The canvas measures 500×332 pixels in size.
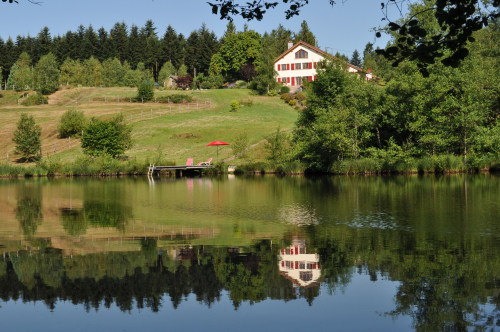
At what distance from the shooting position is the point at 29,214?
64.5 ft

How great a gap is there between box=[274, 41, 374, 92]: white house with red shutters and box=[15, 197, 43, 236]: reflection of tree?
79500 millimetres

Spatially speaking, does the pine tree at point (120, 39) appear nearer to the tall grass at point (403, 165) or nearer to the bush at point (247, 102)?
the bush at point (247, 102)

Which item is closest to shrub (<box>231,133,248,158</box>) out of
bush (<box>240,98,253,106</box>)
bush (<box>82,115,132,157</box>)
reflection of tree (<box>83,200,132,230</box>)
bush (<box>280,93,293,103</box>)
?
bush (<box>82,115,132,157</box>)

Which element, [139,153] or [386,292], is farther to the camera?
[139,153]

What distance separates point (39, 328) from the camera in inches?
266

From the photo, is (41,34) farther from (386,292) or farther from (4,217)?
(386,292)

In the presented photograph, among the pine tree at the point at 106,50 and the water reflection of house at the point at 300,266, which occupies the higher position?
the pine tree at the point at 106,50

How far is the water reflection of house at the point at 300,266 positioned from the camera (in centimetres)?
881

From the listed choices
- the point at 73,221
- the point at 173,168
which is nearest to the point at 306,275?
the point at 73,221

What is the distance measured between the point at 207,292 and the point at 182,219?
31.3ft

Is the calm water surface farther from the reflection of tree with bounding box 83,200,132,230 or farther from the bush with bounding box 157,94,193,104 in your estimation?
the bush with bounding box 157,94,193,104

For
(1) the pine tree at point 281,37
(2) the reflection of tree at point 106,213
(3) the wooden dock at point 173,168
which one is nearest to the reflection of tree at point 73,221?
(2) the reflection of tree at point 106,213

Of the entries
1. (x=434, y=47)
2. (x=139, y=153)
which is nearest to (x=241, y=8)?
(x=434, y=47)

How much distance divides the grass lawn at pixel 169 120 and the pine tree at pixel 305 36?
36650 mm
